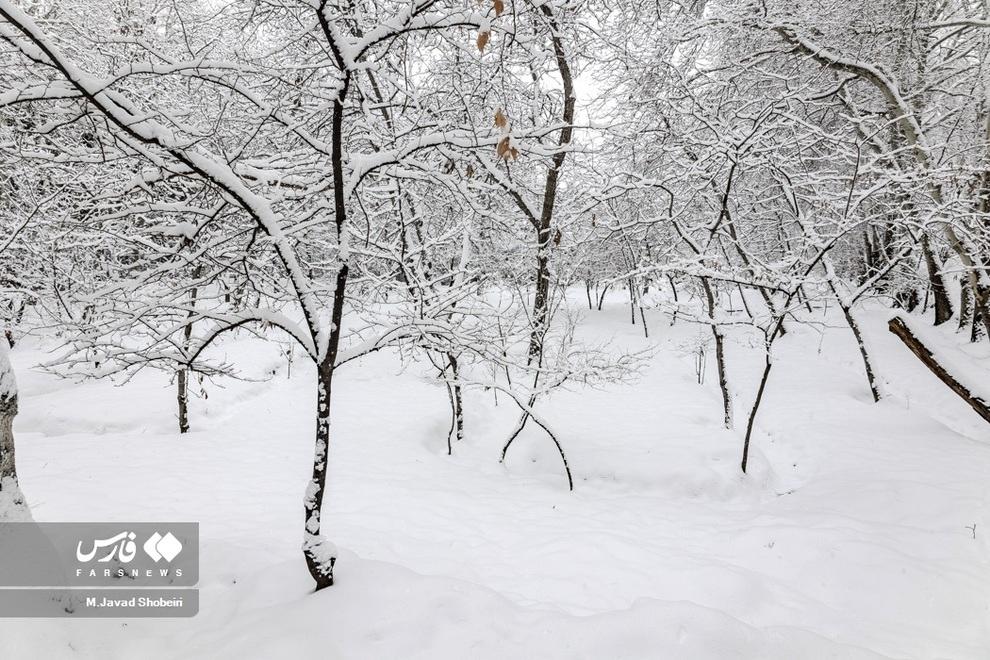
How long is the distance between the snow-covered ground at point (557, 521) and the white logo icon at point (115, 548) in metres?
0.53

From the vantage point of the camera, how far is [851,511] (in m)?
5.07

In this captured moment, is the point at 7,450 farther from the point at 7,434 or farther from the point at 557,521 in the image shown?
the point at 557,521

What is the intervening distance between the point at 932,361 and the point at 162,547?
9159 mm

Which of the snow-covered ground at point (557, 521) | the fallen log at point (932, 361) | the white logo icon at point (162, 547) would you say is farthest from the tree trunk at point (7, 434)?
the fallen log at point (932, 361)

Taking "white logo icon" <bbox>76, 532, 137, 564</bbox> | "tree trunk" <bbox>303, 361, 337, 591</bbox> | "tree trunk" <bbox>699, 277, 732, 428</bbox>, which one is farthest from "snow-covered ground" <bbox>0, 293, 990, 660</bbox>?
"tree trunk" <bbox>699, 277, 732, 428</bbox>

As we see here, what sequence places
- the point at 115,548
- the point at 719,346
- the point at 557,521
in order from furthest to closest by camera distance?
1. the point at 719,346
2. the point at 557,521
3. the point at 115,548

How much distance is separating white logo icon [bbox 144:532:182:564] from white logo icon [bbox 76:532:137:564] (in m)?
0.12

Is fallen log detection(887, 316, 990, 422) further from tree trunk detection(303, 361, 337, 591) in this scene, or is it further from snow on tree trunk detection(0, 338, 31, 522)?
snow on tree trunk detection(0, 338, 31, 522)

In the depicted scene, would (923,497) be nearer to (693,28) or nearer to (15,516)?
(693,28)

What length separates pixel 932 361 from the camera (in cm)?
636

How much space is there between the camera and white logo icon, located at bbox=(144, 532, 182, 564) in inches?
149

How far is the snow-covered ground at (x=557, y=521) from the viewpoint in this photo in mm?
2879

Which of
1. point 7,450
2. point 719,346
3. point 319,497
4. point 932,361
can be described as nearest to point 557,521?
point 319,497

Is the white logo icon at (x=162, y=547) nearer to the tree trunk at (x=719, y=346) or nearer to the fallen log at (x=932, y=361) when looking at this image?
the tree trunk at (x=719, y=346)
